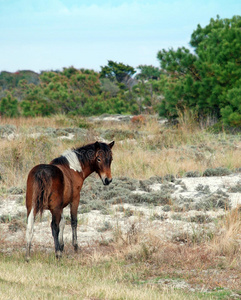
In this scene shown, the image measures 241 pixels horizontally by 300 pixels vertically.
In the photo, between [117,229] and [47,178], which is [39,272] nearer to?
[47,178]

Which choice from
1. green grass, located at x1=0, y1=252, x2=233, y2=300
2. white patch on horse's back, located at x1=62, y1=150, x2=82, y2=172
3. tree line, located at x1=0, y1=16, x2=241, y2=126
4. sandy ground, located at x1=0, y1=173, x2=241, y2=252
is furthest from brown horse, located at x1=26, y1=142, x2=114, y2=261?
tree line, located at x1=0, y1=16, x2=241, y2=126

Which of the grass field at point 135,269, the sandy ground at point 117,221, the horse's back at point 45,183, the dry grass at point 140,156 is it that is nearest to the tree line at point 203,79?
the dry grass at point 140,156

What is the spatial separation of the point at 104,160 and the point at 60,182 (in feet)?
2.45

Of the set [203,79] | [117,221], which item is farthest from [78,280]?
[203,79]

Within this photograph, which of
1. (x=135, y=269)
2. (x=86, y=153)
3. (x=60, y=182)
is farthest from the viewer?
(x=86, y=153)

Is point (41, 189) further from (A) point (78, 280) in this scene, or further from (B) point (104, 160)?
(A) point (78, 280)

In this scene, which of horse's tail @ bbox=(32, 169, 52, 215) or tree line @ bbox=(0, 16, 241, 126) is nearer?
horse's tail @ bbox=(32, 169, 52, 215)

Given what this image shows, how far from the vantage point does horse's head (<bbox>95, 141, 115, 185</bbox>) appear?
6.90 meters

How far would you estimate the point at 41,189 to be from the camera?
6.35 m

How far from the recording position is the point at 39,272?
589 centimetres

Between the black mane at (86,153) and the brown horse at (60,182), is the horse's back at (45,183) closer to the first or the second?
the brown horse at (60,182)

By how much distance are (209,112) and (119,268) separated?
15.4 meters

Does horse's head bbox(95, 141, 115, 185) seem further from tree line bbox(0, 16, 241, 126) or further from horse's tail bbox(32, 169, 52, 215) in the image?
tree line bbox(0, 16, 241, 126)

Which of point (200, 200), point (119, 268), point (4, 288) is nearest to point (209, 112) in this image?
point (200, 200)
